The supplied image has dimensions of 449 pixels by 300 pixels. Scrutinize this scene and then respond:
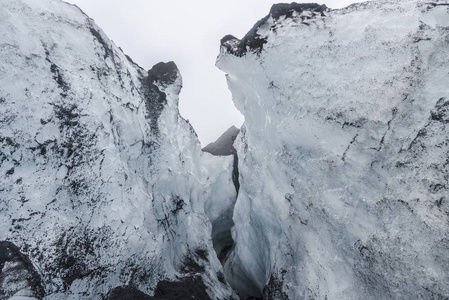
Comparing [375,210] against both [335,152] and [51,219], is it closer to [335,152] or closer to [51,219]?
[335,152]

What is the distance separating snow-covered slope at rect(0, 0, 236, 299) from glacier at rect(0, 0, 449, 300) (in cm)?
2

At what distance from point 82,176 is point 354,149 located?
4158 millimetres

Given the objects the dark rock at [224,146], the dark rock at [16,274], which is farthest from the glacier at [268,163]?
the dark rock at [224,146]

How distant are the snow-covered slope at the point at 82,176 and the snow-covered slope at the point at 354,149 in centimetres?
200

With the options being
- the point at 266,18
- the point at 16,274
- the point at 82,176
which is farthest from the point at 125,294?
the point at 266,18

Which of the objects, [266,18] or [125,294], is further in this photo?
[266,18]

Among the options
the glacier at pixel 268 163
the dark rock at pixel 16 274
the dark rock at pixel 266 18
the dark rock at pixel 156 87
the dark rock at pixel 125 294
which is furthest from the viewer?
the dark rock at pixel 156 87

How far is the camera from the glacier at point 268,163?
Answer: 11.9ft

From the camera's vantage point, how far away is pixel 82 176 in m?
4.64

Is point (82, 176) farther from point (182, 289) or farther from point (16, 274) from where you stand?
point (182, 289)

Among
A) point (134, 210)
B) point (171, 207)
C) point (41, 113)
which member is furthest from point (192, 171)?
point (41, 113)

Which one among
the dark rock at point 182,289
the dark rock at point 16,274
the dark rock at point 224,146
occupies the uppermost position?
the dark rock at point 16,274

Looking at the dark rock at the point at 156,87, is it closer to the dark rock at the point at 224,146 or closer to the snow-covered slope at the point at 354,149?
the snow-covered slope at the point at 354,149

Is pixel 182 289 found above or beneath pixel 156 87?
beneath
